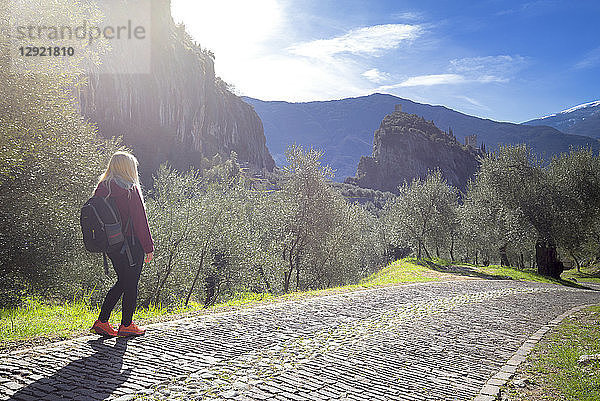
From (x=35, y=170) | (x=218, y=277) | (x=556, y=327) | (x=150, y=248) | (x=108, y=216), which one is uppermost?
(x=35, y=170)

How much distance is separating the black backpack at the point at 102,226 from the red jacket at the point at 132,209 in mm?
110

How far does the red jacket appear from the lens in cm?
628

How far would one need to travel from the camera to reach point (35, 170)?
1423 centimetres

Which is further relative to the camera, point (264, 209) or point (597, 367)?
point (264, 209)

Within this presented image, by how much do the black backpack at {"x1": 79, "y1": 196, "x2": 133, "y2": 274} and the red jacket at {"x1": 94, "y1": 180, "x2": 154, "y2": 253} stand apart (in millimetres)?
110

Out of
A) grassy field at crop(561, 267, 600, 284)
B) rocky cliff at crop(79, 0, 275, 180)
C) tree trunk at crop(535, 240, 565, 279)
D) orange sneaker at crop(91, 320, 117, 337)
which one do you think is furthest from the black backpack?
rocky cliff at crop(79, 0, 275, 180)

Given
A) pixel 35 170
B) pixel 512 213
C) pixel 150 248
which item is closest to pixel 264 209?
pixel 35 170

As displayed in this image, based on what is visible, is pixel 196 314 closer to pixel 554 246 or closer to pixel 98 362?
pixel 98 362

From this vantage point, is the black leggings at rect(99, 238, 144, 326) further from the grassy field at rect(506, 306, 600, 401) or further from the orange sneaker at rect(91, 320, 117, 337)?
the grassy field at rect(506, 306, 600, 401)

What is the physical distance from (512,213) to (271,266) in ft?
69.5

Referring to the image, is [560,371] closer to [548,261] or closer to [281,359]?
[281,359]

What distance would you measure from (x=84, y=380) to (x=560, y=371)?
23.9ft

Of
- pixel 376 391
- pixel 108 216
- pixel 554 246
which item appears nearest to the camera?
pixel 376 391

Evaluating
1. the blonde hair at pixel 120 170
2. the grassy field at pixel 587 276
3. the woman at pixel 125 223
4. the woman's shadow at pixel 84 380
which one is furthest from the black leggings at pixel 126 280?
the grassy field at pixel 587 276
